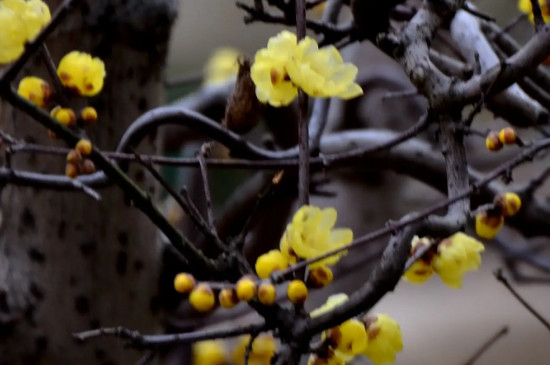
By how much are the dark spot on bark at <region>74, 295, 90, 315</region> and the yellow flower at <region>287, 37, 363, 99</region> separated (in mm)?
339

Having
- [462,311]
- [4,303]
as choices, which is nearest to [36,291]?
[4,303]

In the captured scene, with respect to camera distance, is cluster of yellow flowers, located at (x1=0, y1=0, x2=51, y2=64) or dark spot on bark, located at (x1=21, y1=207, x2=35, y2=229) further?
dark spot on bark, located at (x1=21, y1=207, x2=35, y2=229)

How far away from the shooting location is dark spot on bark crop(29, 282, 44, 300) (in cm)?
53

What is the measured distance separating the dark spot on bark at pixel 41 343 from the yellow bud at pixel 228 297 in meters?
0.35

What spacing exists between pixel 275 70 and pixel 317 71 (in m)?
0.02

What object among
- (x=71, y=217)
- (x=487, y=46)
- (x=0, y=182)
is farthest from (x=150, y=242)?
(x=487, y=46)

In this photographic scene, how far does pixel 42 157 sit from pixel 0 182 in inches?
6.1

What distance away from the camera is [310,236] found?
259 millimetres

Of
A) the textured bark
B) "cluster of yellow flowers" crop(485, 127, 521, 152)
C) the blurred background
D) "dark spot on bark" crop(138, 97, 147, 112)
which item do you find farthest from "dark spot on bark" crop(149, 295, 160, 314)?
the blurred background

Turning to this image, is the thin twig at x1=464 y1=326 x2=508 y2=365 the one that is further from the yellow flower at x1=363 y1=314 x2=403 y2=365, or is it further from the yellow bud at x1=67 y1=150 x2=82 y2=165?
the yellow bud at x1=67 y1=150 x2=82 y2=165

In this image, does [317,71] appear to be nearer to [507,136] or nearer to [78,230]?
[507,136]

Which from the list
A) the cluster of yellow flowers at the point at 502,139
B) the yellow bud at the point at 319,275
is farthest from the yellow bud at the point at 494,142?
the yellow bud at the point at 319,275

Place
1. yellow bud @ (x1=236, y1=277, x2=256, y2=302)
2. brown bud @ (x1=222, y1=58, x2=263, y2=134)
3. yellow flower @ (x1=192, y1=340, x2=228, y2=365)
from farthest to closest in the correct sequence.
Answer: yellow flower @ (x1=192, y1=340, x2=228, y2=365), brown bud @ (x1=222, y1=58, x2=263, y2=134), yellow bud @ (x1=236, y1=277, x2=256, y2=302)

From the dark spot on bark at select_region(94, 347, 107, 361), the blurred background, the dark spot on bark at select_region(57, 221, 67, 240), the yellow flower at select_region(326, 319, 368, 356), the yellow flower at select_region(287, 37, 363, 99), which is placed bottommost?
the blurred background
